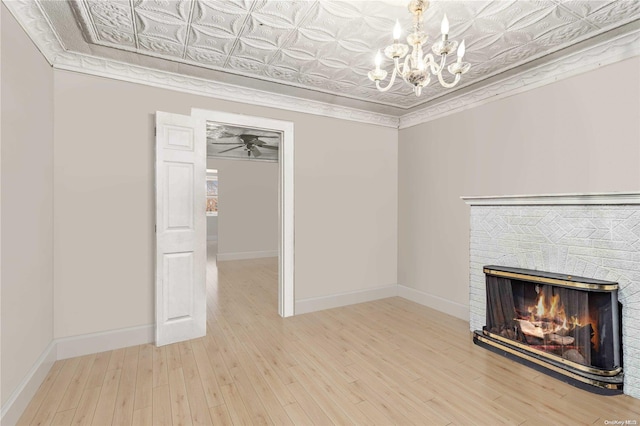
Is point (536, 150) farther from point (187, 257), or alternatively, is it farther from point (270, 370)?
point (187, 257)

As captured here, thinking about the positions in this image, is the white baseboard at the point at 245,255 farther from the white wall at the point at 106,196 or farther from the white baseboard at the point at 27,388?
the white baseboard at the point at 27,388

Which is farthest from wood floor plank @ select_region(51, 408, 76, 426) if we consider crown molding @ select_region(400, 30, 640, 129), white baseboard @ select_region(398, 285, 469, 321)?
crown molding @ select_region(400, 30, 640, 129)

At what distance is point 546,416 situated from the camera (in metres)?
2.11

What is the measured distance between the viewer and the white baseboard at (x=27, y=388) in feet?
6.37

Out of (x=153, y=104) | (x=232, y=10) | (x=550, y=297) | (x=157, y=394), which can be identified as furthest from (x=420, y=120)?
(x=157, y=394)

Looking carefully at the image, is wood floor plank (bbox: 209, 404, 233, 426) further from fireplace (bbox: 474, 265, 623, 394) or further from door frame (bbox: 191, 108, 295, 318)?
fireplace (bbox: 474, 265, 623, 394)

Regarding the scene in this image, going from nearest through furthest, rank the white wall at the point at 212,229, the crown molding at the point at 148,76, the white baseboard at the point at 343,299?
the crown molding at the point at 148,76
the white baseboard at the point at 343,299
the white wall at the point at 212,229

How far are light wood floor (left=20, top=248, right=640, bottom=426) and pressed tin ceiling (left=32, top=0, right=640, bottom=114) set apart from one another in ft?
9.52

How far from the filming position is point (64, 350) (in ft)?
9.50

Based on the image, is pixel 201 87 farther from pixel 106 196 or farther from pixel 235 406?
pixel 235 406

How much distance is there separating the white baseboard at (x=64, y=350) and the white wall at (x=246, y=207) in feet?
16.7

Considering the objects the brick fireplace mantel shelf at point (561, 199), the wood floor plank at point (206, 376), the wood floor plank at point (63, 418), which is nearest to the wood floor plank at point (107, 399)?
the wood floor plank at point (63, 418)

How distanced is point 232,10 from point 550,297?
3.64 meters

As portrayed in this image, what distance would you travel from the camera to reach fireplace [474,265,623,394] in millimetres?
2430
